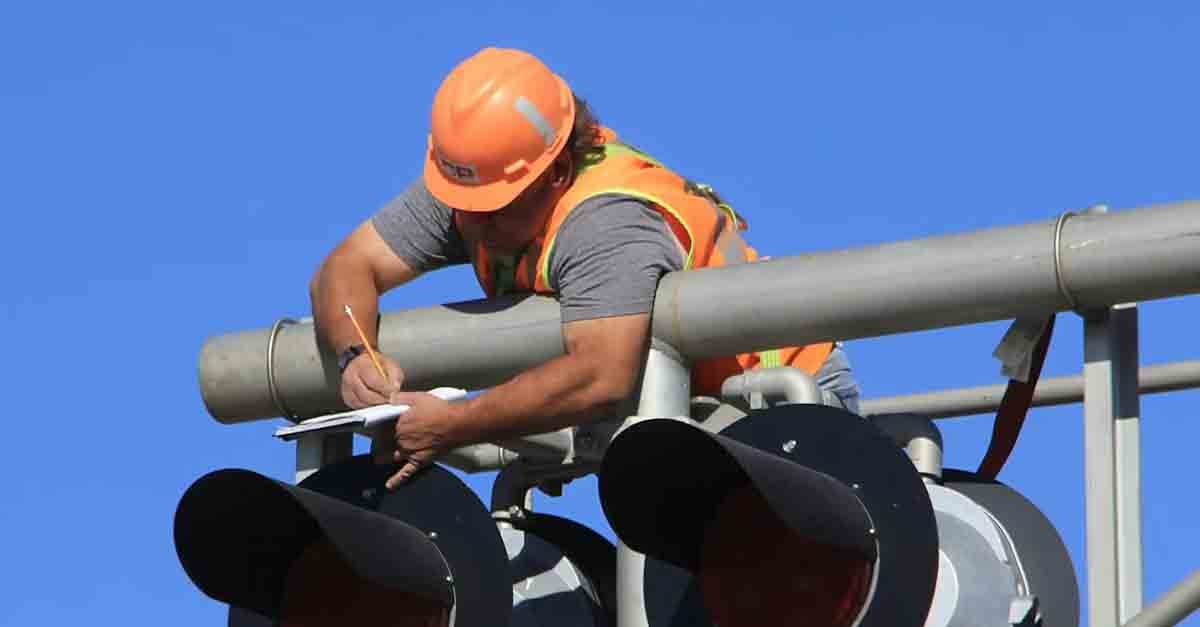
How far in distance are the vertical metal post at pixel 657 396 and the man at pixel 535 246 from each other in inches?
1.5

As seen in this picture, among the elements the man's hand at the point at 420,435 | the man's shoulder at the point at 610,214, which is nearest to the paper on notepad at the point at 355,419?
the man's hand at the point at 420,435

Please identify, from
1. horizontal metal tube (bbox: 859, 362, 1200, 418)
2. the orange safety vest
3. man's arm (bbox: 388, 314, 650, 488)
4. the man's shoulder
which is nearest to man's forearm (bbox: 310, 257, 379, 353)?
the orange safety vest

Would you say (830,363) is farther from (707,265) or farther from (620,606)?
(620,606)

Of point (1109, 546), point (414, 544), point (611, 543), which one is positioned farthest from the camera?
point (611, 543)

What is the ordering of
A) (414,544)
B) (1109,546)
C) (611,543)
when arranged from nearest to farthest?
(1109,546)
(414,544)
(611,543)

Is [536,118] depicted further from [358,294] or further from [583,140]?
[358,294]

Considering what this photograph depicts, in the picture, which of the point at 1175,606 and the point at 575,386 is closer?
the point at 1175,606

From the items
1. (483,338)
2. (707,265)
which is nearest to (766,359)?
(707,265)

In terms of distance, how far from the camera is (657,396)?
6.71 m

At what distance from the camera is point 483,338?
6910 millimetres

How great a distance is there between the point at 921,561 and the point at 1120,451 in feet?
1.52

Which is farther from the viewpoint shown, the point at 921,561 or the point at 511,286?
the point at 511,286

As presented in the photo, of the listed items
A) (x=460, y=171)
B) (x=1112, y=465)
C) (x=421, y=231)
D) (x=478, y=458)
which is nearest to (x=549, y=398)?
(x=460, y=171)

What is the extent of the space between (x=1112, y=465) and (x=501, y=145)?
1907mm
